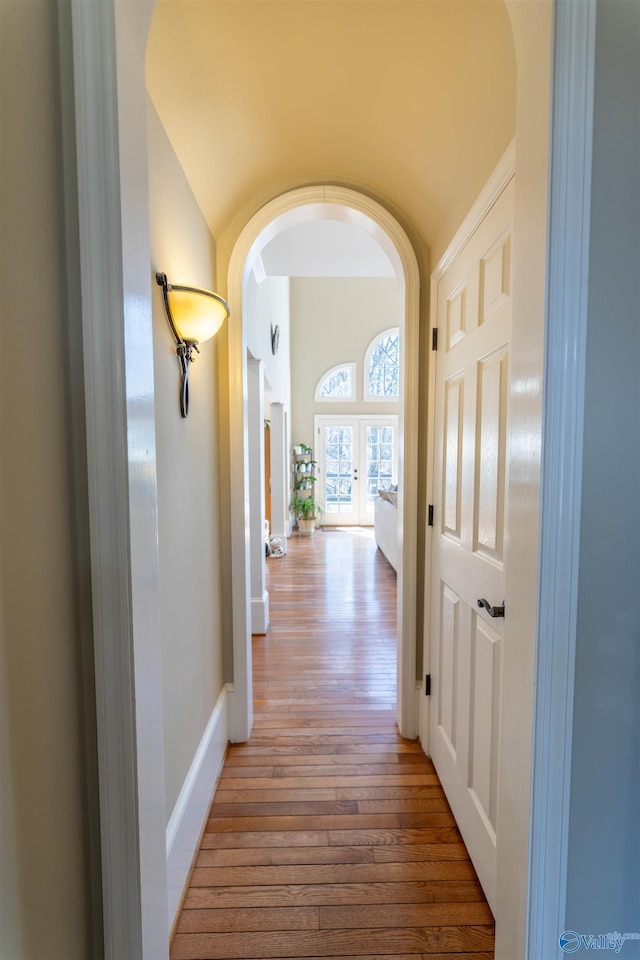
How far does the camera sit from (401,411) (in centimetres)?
183

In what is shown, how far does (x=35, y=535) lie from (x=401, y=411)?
1542 mm

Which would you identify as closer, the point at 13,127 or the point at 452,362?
the point at 13,127

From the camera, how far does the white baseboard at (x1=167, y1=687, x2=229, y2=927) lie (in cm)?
110

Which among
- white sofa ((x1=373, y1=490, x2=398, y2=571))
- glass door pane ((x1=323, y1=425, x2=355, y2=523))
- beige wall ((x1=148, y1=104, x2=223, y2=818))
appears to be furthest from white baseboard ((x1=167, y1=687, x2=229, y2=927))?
glass door pane ((x1=323, y1=425, x2=355, y2=523))

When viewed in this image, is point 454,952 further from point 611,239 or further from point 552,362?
point 611,239

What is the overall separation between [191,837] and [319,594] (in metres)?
2.66

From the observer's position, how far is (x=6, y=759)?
57 cm

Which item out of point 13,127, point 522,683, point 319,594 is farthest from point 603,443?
point 319,594

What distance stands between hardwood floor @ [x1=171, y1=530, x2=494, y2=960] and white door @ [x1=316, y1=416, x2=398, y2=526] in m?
5.63

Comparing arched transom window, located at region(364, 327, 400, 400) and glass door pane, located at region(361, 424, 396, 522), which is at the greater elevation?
arched transom window, located at region(364, 327, 400, 400)

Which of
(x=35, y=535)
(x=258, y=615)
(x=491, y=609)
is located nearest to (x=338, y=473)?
(x=258, y=615)
